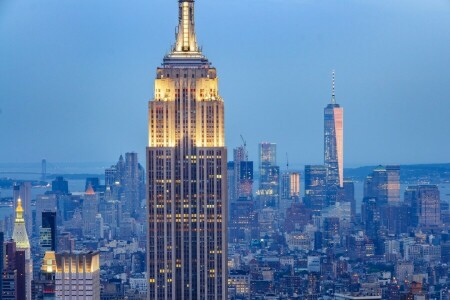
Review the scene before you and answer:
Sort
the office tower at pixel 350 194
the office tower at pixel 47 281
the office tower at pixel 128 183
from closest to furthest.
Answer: the office tower at pixel 47 281, the office tower at pixel 128 183, the office tower at pixel 350 194

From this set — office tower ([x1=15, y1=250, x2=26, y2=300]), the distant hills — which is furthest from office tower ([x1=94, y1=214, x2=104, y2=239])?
the distant hills

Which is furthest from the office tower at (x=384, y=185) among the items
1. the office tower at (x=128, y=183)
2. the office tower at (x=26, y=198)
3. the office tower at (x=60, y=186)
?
the office tower at (x=26, y=198)

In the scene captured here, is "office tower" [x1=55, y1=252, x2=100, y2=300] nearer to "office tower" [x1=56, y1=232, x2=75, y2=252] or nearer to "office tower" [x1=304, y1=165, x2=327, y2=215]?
"office tower" [x1=56, y1=232, x2=75, y2=252]

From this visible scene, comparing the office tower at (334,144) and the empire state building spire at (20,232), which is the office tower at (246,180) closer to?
the office tower at (334,144)

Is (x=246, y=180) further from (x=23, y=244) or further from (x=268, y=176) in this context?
(x=23, y=244)

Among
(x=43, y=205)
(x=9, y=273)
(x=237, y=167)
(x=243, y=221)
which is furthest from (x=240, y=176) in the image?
(x=9, y=273)

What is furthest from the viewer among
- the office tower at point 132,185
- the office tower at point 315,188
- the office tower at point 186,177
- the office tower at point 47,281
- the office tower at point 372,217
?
the office tower at point 372,217
